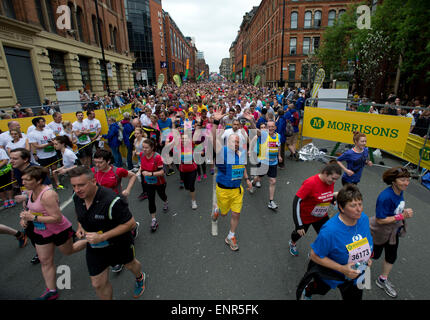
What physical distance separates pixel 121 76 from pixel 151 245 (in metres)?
30.9

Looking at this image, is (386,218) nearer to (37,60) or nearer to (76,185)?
(76,185)

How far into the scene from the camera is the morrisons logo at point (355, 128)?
695cm

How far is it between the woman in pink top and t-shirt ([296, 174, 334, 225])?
3127mm

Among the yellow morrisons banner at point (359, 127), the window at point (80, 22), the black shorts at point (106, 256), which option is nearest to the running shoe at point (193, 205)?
the black shorts at point (106, 256)

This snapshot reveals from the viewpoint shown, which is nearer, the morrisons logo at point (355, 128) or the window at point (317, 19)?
the morrisons logo at point (355, 128)

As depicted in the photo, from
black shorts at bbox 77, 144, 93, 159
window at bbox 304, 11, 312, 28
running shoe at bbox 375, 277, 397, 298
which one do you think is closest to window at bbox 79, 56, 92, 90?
black shorts at bbox 77, 144, 93, 159

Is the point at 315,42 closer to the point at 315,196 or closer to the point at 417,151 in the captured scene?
the point at 417,151

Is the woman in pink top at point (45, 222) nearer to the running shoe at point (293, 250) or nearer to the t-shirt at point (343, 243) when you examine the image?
the t-shirt at point (343, 243)

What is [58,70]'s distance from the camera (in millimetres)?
17391

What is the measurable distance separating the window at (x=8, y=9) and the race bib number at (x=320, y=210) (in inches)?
728

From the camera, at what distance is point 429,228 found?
14.9 feet

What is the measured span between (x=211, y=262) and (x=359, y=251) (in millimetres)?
2293

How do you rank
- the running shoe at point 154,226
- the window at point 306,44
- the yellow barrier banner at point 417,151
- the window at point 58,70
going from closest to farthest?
the running shoe at point 154,226 < the yellow barrier banner at point 417,151 < the window at point 58,70 < the window at point 306,44
